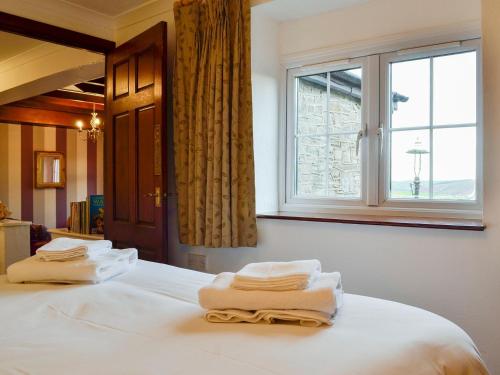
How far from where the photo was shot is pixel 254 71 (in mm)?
2689

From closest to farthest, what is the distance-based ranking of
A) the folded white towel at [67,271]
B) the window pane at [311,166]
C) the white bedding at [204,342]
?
the white bedding at [204,342]
the folded white towel at [67,271]
the window pane at [311,166]

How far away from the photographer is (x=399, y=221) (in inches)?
81.5

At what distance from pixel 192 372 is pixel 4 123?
6380 millimetres

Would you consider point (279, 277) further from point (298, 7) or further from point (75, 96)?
point (75, 96)

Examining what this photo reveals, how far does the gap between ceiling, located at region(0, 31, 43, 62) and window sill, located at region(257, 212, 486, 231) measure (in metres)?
2.87

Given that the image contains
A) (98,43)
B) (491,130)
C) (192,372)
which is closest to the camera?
(192,372)

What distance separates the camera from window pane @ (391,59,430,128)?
2.35m

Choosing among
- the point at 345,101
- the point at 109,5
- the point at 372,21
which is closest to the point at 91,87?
the point at 109,5

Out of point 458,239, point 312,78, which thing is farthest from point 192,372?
point 312,78

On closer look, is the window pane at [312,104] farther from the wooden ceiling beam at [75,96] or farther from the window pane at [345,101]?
the wooden ceiling beam at [75,96]

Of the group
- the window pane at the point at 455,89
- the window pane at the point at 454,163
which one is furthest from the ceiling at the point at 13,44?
the window pane at the point at 454,163

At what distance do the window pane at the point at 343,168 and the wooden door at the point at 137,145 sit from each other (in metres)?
1.07

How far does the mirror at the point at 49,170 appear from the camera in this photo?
21.0 ft

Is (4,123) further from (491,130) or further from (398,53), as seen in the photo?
(491,130)
